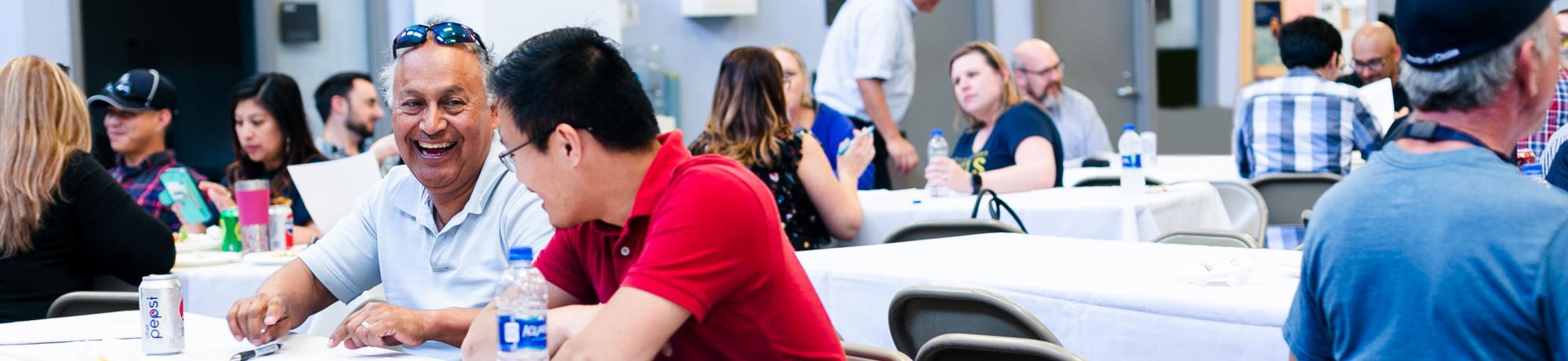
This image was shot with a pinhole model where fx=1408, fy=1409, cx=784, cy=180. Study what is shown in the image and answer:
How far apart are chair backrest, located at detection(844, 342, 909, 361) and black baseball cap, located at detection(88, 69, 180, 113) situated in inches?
143

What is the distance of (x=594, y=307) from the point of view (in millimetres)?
1866

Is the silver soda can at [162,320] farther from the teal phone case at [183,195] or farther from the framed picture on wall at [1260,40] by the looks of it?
the framed picture on wall at [1260,40]

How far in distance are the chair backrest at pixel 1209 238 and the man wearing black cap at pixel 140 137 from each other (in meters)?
3.23

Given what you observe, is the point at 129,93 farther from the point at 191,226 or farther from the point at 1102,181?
the point at 1102,181

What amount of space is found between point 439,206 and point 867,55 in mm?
4391

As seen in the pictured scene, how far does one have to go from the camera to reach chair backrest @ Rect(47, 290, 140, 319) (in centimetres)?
323

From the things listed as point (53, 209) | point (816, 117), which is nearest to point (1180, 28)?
point (816, 117)

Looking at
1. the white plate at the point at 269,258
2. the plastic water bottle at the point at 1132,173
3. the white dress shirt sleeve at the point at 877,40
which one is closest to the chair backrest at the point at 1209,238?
the plastic water bottle at the point at 1132,173

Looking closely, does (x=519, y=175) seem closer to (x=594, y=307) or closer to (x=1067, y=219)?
(x=594, y=307)

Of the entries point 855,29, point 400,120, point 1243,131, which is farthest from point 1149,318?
point 855,29

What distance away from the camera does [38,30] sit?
6.66m

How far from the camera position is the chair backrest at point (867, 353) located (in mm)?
1948

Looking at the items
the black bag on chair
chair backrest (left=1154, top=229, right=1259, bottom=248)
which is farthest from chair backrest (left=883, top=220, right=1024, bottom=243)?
chair backrest (left=1154, top=229, right=1259, bottom=248)

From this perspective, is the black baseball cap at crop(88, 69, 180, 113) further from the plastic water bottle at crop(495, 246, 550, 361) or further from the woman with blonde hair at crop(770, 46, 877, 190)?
the plastic water bottle at crop(495, 246, 550, 361)
